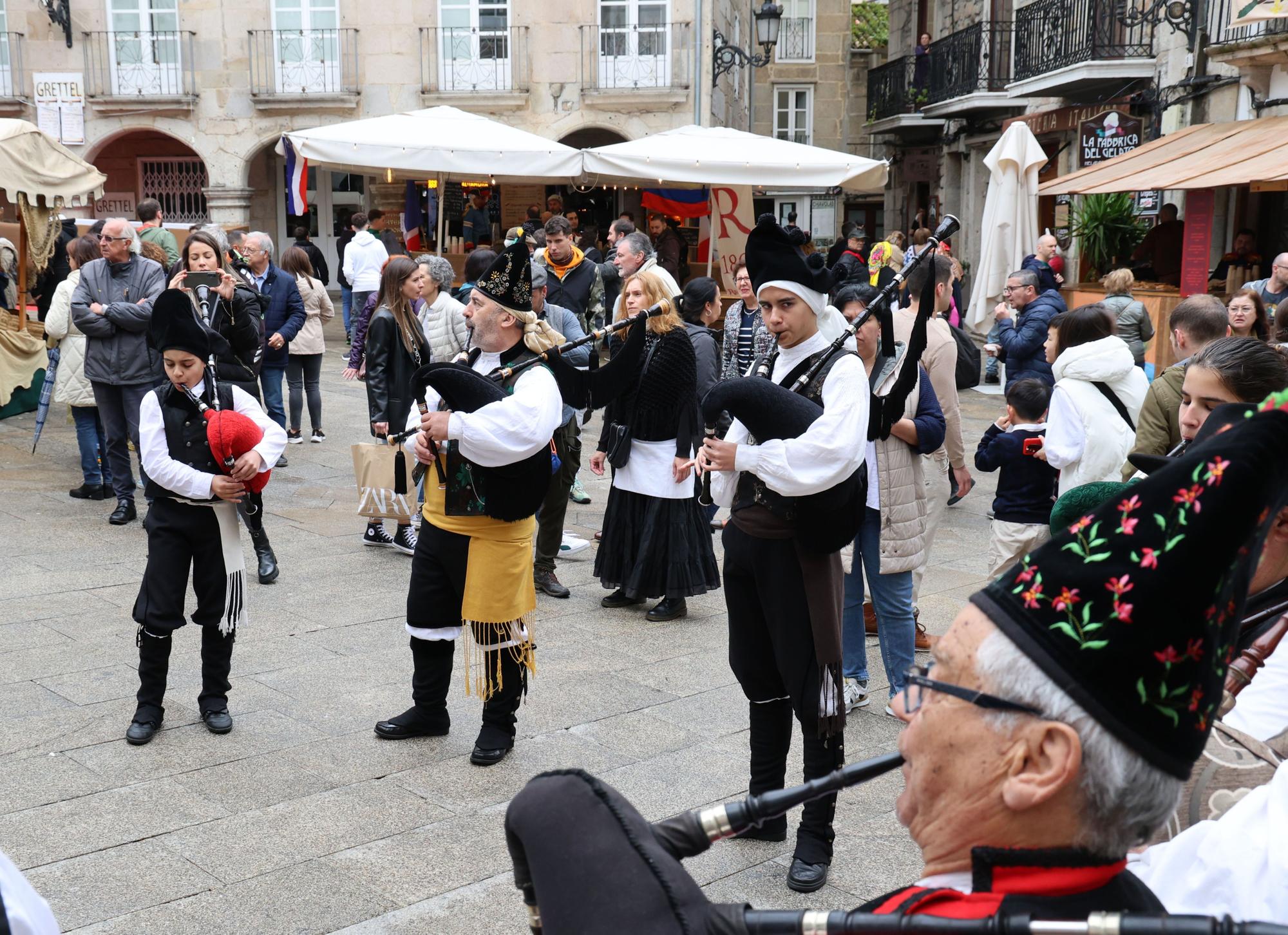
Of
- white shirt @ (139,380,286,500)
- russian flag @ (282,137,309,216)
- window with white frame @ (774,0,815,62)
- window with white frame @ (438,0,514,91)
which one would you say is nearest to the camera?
white shirt @ (139,380,286,500)

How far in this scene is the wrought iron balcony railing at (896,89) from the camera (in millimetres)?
28250

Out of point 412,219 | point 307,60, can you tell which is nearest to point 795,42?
point 307,60

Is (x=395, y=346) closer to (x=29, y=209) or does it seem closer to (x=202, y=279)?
(x=202, y=279)

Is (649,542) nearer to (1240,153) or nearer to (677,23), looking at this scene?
(1240,153)

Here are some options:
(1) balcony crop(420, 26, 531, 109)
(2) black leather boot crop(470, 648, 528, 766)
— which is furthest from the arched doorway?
(2) black leather boot crop(470, 648, 528, 766)

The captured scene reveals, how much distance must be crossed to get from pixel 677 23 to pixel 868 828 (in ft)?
69.6

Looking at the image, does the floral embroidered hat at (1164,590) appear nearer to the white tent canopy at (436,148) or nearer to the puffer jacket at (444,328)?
the puffer jacket at (444,328)

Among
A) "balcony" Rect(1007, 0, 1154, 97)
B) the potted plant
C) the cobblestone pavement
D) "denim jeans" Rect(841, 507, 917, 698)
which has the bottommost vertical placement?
the cobblestone pavement

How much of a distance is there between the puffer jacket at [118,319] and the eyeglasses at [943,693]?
7.84m

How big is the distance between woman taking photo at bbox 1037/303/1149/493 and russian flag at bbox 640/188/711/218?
12431 millimetres

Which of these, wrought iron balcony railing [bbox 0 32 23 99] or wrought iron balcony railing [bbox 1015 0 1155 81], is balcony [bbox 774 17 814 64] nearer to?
wrought iron balcony railing [bbox 1015 0 1155 81]

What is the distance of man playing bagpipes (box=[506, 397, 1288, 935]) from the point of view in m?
1.39

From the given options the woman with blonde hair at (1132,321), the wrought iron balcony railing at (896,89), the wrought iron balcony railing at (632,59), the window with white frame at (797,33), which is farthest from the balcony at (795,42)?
the woman with blonde hair at (1132,321)

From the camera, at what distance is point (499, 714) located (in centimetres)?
502
